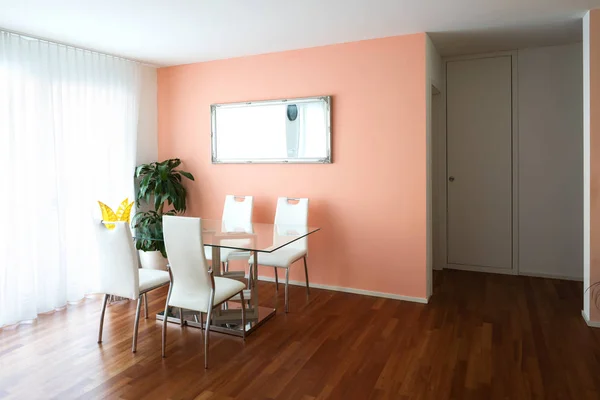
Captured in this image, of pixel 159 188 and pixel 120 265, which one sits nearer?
pixel 120 265

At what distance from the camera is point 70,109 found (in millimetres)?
4172

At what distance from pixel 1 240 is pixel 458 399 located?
3.69 m

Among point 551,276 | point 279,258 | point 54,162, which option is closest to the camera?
point 279,258

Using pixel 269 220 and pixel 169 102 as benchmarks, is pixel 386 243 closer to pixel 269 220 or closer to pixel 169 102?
pixel 269 220

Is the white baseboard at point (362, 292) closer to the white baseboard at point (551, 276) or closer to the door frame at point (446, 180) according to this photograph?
the door frame at point (446, 180)

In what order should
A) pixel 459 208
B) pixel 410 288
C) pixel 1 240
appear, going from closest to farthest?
pixel 1 240 → pixel 410 288 → pixel 459 208

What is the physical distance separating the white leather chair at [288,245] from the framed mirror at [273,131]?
19.5 inches

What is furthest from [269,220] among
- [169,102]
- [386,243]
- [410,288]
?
[169,102]

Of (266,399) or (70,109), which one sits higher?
(70,109)

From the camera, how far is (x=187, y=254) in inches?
112

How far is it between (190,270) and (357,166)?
2081 millimetres

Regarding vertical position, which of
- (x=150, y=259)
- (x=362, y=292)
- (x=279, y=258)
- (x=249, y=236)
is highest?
(x=249, y=236)

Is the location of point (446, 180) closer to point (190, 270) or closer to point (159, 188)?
point (159, 188)

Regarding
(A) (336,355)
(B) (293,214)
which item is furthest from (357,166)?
(A) (336,355)
